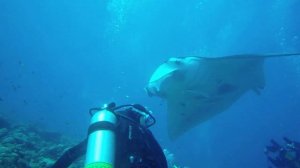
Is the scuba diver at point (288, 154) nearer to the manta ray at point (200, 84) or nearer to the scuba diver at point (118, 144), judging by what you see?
the manta ray at point (200, 84)

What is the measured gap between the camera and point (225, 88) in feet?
21.1

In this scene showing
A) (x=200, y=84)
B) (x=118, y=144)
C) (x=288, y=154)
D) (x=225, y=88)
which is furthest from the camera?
(x=288, y=154)

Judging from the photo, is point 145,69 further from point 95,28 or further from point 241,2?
point 241,2

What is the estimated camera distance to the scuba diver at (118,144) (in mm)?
2676

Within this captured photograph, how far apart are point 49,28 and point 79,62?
→ 1113 centimetres

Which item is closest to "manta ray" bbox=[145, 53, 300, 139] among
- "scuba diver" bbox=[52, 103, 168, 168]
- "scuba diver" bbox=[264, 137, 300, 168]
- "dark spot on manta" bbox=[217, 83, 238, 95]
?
"dark spot on manta" bbox=[217, 83, 238, 95]

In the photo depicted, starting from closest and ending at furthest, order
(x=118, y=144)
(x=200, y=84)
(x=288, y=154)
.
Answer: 1. (x=118, y=144)
2. (x=200, y=84)
3. (x=288, y=154)

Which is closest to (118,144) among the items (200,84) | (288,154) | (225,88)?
(200,84)

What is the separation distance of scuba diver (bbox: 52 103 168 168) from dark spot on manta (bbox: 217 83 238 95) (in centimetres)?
322

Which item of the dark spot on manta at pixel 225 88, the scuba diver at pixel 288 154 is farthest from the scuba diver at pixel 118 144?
the scuba diver at pixel 288 154

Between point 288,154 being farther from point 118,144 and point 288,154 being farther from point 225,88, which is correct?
point 118,144

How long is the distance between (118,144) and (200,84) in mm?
3321

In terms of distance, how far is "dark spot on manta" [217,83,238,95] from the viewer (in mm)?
6348

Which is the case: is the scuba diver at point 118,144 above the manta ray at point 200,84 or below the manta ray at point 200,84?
below
